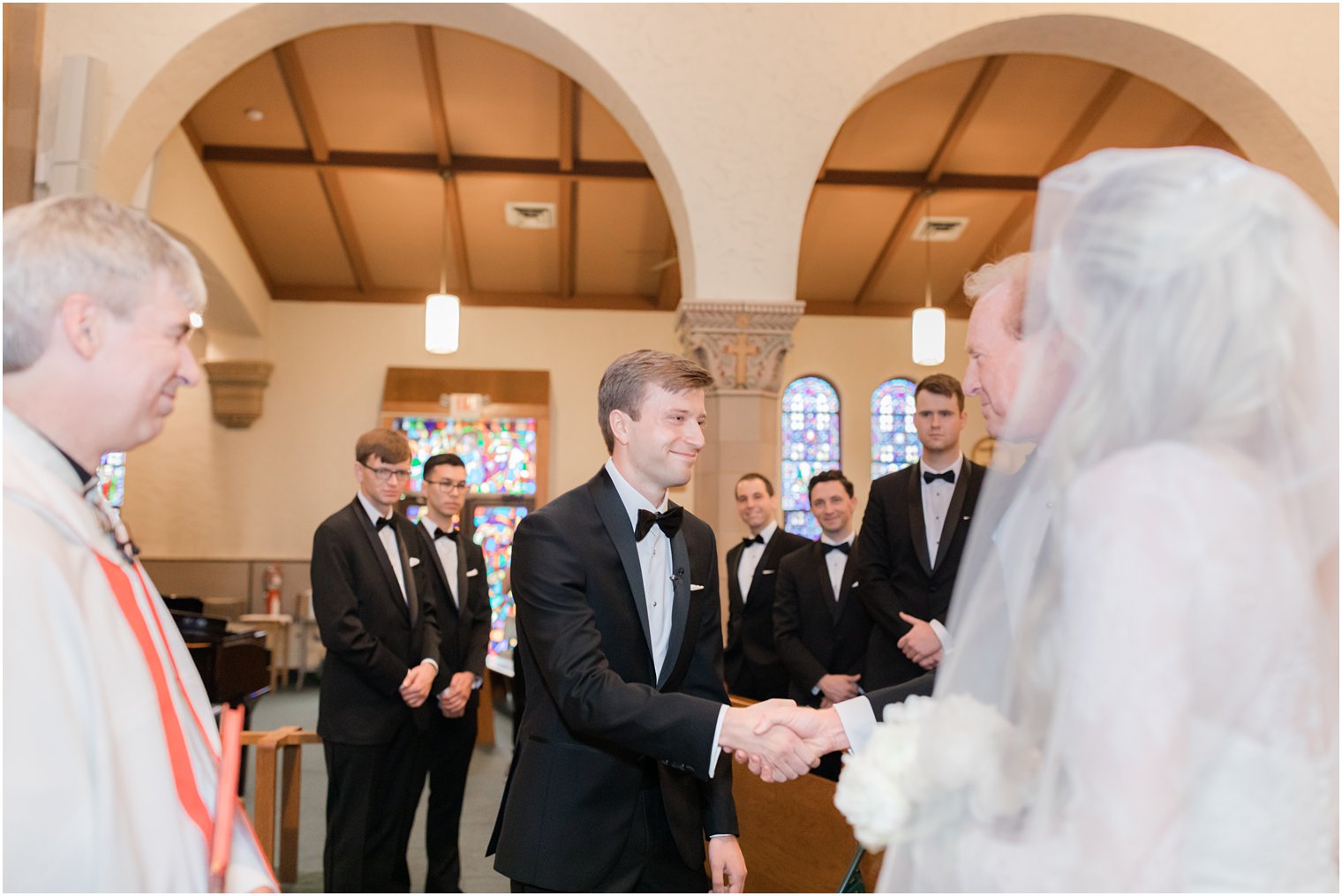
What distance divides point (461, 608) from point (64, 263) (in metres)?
3.60

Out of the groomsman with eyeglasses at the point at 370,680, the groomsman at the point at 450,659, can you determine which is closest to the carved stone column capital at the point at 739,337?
the groomsman at the point at 450,659

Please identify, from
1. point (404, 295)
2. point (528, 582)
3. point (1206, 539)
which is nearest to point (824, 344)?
point (404, 295)

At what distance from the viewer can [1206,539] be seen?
3.57 ft

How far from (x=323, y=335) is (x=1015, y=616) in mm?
12307

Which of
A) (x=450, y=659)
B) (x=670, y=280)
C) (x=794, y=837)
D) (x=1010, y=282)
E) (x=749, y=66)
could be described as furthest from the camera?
(x=670, y=280)

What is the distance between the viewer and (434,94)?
9.23 m

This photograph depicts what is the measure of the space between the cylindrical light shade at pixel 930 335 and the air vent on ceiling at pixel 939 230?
1.82m

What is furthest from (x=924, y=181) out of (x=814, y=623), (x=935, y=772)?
(x=935, y=772)

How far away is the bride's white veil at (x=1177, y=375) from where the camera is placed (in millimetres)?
1180

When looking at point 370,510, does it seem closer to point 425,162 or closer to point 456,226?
point 425,162

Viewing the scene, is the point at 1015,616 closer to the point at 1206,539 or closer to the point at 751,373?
the point at 1206,539

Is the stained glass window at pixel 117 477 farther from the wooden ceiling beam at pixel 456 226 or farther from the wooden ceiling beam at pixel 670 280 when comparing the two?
the wooden ceiling beam at pixel 670 280

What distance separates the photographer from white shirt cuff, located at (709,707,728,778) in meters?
2.02

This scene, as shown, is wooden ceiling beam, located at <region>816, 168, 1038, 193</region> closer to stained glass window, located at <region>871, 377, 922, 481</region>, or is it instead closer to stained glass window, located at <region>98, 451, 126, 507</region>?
stained glass window, located at <region>871, 377, 922, 481</region>
